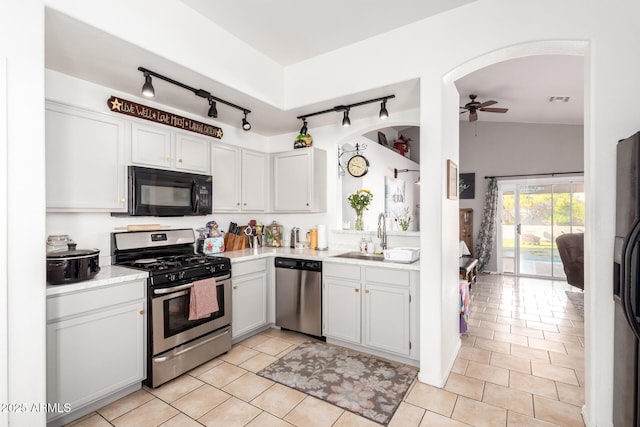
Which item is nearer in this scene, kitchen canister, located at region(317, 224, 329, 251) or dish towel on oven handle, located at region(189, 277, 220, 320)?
dish towel on oven handle, located at region(189, 277, 220, 320)

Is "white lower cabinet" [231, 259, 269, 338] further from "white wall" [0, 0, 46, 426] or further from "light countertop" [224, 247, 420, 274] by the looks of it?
"white wall" [0, 0, 46, 426]

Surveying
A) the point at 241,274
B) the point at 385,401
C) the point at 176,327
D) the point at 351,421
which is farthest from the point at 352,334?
the point at 176,327

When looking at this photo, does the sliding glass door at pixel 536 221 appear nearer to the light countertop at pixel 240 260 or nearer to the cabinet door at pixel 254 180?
the light countertop at pixel 240 260

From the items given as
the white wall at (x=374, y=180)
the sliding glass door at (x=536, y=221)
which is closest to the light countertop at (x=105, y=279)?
the white wall at (x=374, y=180)

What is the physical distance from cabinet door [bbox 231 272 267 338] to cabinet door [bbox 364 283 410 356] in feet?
3.90

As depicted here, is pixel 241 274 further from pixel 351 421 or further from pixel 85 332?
pixel 351 421

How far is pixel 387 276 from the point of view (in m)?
2.89

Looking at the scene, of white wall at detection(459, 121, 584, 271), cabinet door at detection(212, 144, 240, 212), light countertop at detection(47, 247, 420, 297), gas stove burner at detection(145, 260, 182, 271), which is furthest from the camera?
white wall at detection(459, 121, 584, 271)

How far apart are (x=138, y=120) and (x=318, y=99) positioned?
1.64 metres

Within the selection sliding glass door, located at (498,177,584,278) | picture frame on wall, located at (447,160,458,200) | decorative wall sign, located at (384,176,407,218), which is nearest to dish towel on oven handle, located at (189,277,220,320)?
picture frame on wall, located at (447,160,458,200)

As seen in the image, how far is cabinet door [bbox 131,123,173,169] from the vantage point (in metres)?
2.75

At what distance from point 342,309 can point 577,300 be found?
4.22 meters

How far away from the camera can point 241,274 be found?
3.28m

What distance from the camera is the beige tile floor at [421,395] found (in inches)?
83.6
